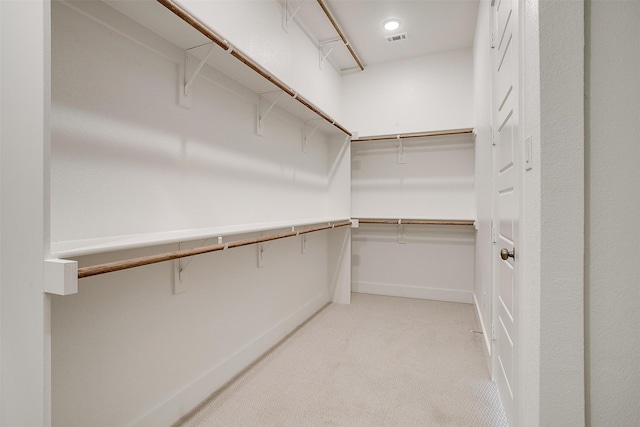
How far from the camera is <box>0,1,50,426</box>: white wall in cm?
84

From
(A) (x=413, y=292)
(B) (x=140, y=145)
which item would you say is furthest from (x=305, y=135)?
(A) (x=413, y=292)

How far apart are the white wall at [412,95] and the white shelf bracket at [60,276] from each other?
3329mm

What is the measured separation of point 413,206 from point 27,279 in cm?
335

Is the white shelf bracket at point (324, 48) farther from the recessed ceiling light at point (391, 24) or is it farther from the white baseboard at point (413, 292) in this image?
the white baseboard at point (413, 292)

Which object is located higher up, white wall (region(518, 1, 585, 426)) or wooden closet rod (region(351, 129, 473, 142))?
wooden closet rod (region(351, 129, 473, 142))

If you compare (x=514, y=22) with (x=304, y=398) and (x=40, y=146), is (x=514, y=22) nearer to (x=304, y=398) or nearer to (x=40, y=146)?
(x=40, y=146)

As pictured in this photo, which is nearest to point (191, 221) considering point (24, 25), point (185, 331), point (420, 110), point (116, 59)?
point (185, 331)

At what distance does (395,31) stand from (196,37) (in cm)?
226

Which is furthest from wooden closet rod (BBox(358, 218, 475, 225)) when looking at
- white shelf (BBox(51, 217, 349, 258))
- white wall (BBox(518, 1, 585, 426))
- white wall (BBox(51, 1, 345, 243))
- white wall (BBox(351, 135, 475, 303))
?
white wall (BBox(518, 1, 585, 426))

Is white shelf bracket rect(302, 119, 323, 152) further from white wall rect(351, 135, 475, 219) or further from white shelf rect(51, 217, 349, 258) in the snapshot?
white shelf rect(51, 217, 349, 258)

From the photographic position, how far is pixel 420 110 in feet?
11.7

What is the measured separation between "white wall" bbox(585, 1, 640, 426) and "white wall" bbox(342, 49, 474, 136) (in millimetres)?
2672

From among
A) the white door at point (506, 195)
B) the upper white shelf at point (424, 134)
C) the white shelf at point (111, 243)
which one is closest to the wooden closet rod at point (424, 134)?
the upper white shelf at point (424, 134)

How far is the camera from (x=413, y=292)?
12.0 ft
